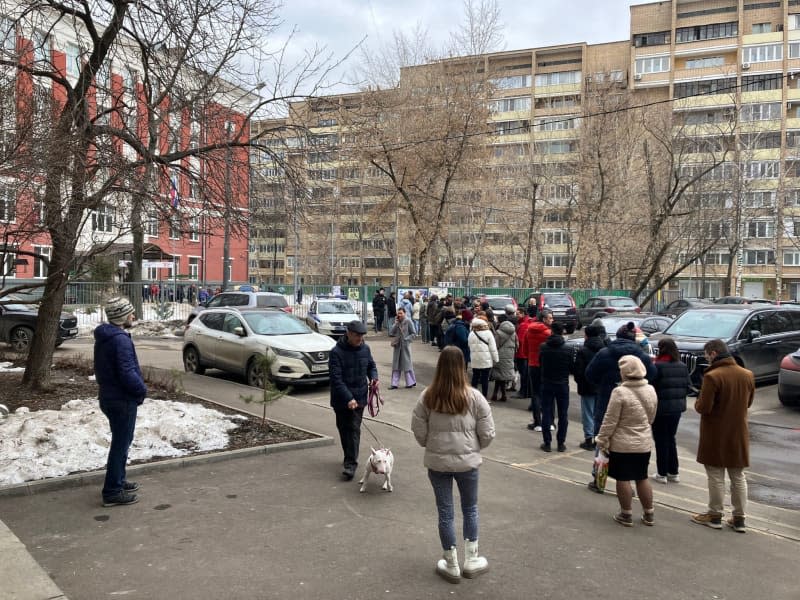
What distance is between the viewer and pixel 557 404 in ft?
29.3

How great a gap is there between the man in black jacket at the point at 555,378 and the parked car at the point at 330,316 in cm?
1418

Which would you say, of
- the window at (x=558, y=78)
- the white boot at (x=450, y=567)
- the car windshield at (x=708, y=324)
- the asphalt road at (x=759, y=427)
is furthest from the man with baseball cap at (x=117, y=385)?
the window at (x=558, y=78)

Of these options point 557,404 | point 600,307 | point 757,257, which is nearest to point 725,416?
point 557,404

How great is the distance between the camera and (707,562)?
5141 millimetres

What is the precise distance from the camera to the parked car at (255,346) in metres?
12.7

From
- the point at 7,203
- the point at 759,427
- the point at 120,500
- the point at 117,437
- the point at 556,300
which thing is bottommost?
the point at 759,427

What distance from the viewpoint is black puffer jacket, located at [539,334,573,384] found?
28.6ft

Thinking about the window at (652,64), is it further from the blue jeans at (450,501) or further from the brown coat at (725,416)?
the blue jeans at (450,501)

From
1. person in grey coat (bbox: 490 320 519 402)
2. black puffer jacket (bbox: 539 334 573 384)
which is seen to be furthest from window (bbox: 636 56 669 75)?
black puffer jacket (bbox: 539 334 573 384)

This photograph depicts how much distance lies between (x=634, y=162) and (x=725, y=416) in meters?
40.3

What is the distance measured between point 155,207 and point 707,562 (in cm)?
814

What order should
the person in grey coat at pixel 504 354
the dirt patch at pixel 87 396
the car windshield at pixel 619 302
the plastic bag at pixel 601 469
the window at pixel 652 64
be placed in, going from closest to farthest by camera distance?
the plastic bag at pixel 601 469 < the dirt patch at pixel 87 396 < the person in grey coat at pixel 504 354 < the car windshield at pixel 619 302 < the window at pixel 652 64

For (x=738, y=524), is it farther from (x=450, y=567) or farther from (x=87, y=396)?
(x=87, y=396)

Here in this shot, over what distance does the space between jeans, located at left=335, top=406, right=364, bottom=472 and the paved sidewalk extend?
298mm
